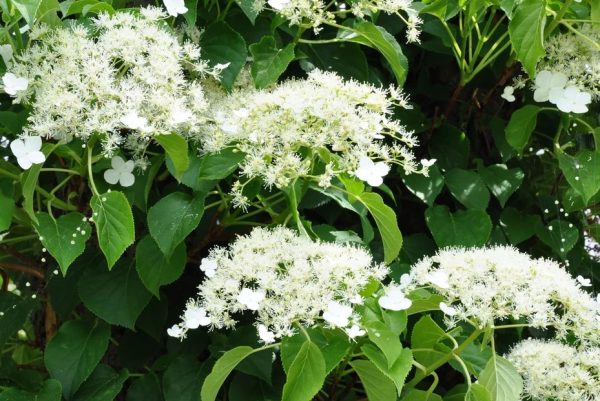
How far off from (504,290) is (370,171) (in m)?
0.26

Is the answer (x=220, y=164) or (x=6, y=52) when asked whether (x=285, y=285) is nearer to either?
(x=220, y=164)

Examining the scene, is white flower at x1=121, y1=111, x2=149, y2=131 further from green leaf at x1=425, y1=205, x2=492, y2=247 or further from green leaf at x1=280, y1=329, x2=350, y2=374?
green leaf at x1=425, y1=205, x2=492, y2=247

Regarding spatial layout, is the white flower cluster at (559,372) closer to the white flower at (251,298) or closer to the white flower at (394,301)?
the white flower at (394,301)

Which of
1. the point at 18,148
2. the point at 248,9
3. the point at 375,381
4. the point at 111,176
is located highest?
the point at 248,9

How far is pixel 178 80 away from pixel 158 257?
0.96 ft

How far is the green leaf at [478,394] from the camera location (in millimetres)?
1415

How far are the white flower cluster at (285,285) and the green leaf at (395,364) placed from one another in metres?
0.05

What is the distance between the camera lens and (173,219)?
1578mm

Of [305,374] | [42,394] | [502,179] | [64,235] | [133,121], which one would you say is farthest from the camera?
[502,179]

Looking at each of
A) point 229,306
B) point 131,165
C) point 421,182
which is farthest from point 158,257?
point 421,182

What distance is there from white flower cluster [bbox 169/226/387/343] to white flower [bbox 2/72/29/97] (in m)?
0.39

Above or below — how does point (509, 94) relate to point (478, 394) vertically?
above

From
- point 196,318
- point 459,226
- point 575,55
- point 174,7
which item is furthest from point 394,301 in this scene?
point 575,55

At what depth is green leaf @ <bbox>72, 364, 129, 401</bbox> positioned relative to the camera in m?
1.68
